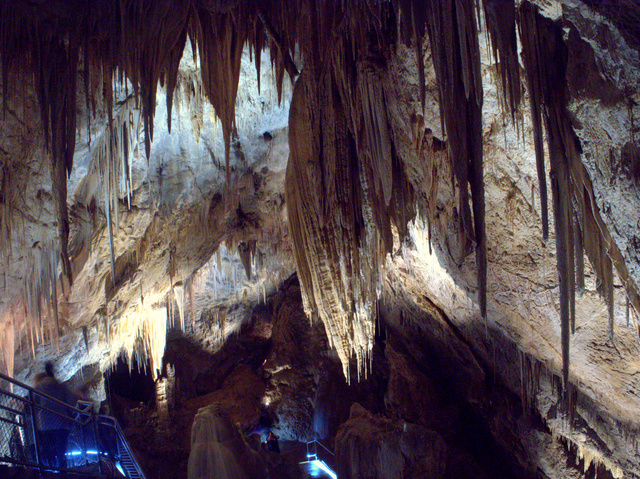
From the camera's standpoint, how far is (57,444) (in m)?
4.79

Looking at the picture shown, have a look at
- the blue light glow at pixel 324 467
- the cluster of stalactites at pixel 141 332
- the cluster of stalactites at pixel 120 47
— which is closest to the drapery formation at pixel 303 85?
the cluster of stalactites at pixel 120 47

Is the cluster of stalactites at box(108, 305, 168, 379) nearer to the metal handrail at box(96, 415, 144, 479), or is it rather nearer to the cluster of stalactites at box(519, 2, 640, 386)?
the metal handrail at box(96, 415, 144, 479)

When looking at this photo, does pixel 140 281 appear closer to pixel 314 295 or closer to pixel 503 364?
pixel 314 295

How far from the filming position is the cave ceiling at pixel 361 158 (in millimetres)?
3027

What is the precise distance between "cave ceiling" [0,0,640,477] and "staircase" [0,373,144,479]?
1443 millimetres

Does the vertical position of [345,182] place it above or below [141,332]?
above

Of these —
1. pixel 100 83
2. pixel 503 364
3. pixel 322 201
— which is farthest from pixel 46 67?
pixel 503 364

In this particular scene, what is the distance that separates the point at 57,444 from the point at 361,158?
3.79 m

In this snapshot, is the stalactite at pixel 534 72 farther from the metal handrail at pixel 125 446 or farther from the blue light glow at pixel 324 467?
the blue light glow at pixel 324 467

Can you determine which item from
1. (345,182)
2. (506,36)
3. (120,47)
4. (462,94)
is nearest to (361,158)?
(345,182)

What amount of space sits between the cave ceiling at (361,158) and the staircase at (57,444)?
56.8 inches

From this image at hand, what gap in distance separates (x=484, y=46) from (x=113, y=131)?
3861mm

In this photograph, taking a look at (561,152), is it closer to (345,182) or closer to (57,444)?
(345,182)

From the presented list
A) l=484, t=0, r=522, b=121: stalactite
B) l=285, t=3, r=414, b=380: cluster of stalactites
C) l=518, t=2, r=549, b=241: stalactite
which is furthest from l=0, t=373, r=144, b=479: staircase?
l=484, t=0, r=522, b=121: stalactite
